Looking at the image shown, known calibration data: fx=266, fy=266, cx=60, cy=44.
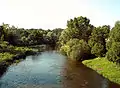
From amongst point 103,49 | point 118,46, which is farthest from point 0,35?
point 118,46

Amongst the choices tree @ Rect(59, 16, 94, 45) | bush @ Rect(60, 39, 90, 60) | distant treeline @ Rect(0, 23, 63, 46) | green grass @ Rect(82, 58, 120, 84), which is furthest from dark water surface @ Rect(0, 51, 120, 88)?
distant treeline @ Rect(0, 23, 63, 46)

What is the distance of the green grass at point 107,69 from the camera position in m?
52.3

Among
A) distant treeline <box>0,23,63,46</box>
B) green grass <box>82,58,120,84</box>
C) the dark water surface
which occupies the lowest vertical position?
the dark water surface

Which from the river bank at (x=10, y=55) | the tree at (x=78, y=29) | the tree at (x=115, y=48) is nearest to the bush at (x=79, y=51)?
the river bank at (x=10, y=55)

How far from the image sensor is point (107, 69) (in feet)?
194

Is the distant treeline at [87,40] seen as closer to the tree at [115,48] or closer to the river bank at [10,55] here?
the tree at [115,48]

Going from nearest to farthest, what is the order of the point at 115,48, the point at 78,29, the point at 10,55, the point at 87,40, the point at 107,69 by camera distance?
the point at 115,48
the point at 107,69
the point at 10,55
the point at 87,40
the point at 78,29

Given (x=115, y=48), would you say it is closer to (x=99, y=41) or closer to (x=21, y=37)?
(x=99, y=41)

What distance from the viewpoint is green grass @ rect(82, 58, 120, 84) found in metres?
52.3

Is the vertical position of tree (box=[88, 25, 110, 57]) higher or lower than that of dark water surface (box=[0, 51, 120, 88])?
higher

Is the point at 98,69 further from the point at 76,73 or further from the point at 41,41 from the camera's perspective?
the point at 41,41

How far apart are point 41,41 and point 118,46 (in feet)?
376

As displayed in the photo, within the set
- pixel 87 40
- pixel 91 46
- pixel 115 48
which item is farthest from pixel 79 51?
pixel 115 48

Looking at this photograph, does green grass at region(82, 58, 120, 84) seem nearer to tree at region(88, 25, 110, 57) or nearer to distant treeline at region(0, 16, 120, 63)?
distant treeline at region(0, 16, 120, 63)
